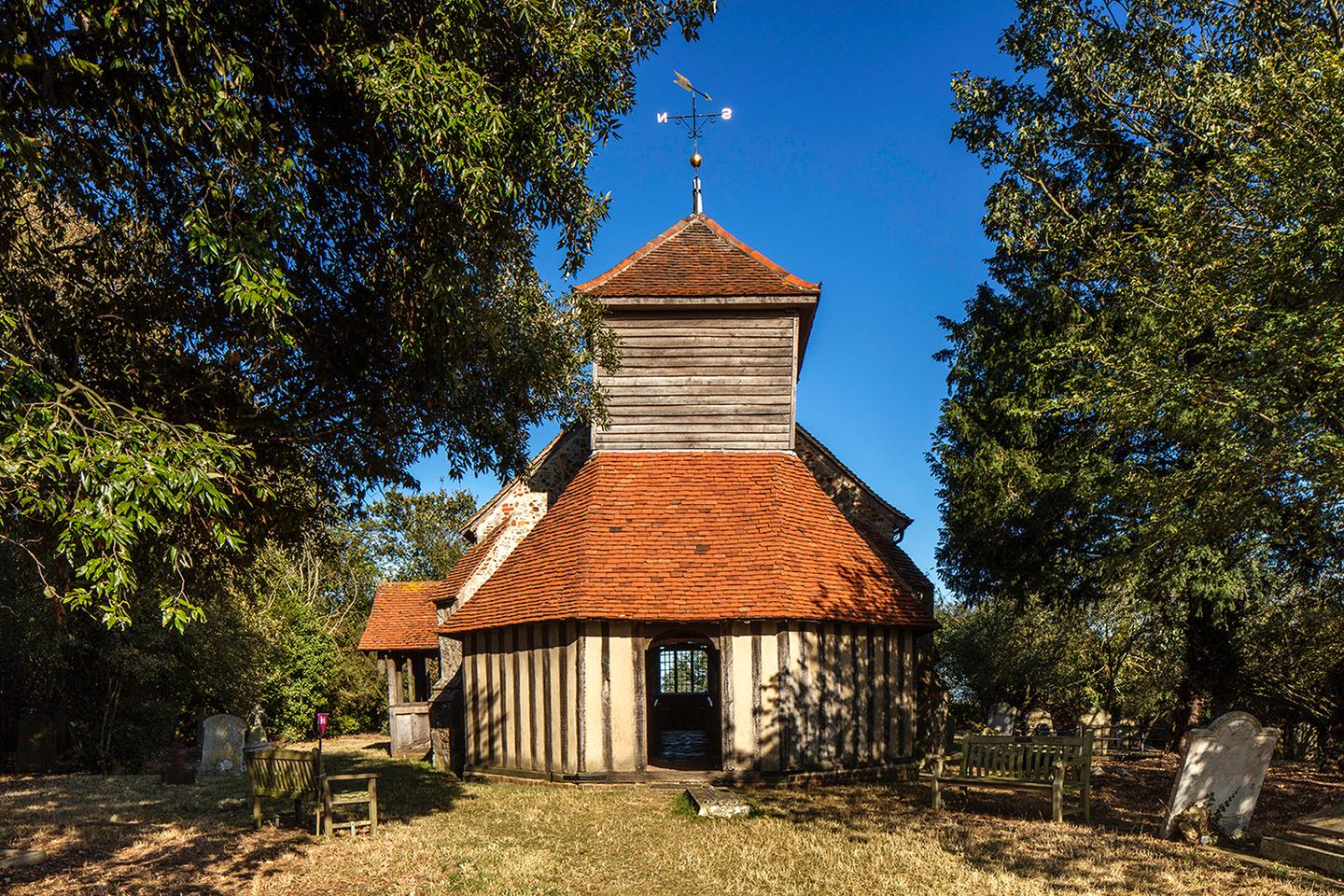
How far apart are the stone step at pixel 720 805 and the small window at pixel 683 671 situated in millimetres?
12711

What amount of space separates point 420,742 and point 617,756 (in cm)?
1093

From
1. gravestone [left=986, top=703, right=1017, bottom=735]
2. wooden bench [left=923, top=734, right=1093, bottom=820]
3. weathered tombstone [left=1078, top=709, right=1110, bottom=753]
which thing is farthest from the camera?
gravestone [left=986, top=703, right=1017, bottom=735]

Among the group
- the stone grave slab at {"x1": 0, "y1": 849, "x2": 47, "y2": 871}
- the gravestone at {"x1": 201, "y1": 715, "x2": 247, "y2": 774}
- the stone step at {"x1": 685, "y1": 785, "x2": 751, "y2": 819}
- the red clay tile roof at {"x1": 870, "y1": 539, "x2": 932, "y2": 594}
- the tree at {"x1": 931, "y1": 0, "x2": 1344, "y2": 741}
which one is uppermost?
the tree at {"x1": 931, "y1": 0, "x2": 1344, "y2": 741}

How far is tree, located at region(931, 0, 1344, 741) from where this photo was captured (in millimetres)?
9227

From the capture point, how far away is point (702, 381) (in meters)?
18.0

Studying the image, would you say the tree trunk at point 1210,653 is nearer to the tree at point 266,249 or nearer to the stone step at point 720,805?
the stone step at point 720,805

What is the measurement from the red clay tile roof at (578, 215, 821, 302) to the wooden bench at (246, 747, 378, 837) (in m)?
10.0

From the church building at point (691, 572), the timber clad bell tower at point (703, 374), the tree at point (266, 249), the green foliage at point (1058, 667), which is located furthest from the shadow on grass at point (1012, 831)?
the green foliage at point (1058, 667)

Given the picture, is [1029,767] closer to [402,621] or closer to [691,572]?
[691,572]

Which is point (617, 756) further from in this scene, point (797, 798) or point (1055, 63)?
point (1055, 63)

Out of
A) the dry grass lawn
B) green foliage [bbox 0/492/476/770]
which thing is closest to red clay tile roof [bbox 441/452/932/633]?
the dry grass lawn

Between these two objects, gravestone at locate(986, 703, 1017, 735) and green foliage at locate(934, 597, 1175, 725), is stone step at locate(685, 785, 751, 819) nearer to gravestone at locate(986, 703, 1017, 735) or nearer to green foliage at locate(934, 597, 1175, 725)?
gravestone at locate(986, 703, 1017, 735)

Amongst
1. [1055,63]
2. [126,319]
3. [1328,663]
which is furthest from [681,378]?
[1328,663]

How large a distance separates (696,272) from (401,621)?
14001 millimetres
